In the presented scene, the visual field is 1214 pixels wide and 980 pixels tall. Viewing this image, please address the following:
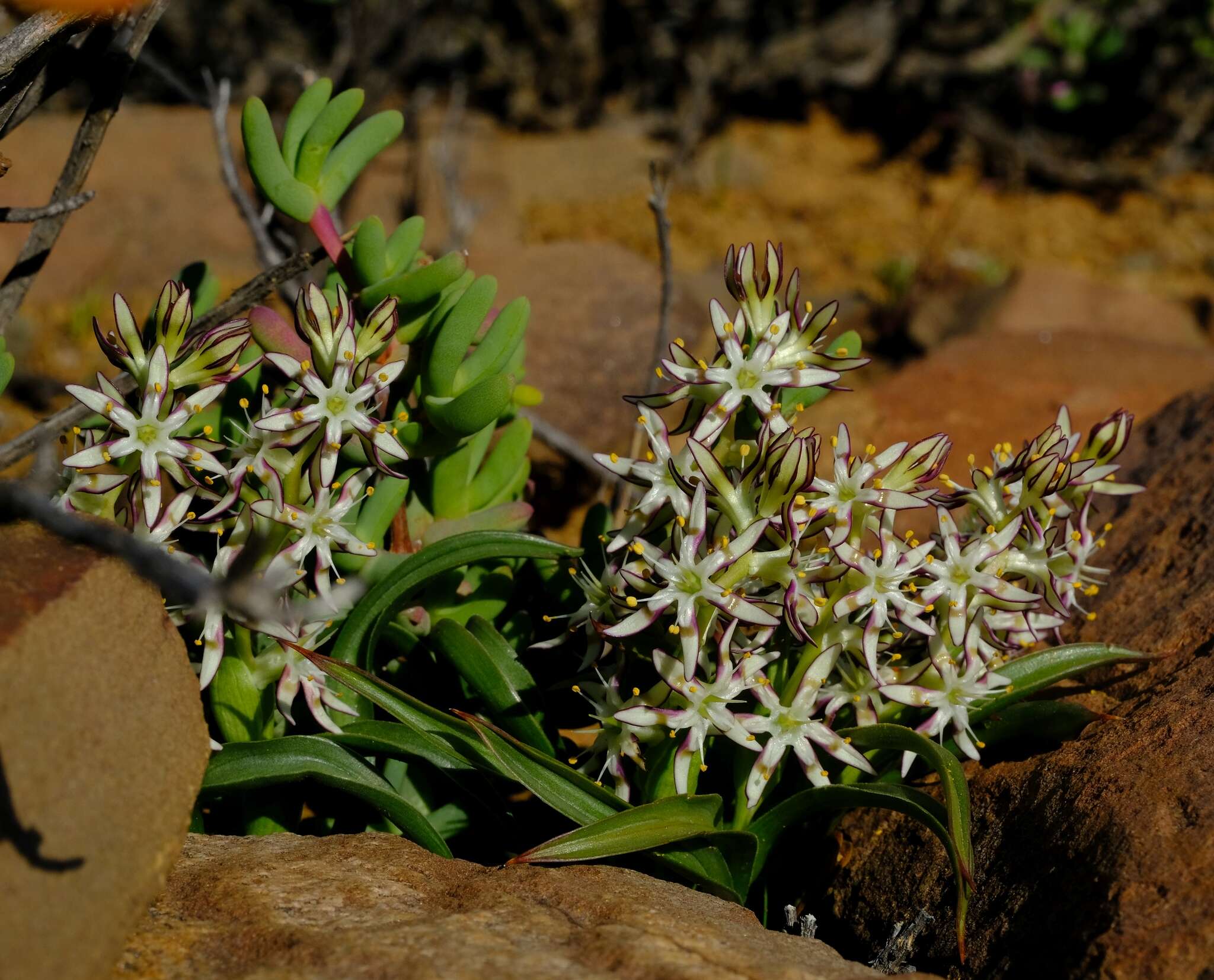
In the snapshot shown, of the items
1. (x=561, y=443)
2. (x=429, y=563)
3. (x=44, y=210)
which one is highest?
(x=44, y=210)

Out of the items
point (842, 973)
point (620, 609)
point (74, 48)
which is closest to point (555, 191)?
point (74, 48)

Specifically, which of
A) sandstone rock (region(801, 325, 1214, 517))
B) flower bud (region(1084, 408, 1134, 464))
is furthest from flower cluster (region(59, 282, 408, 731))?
sandstone rock (region(801, 325, 1214, 517))

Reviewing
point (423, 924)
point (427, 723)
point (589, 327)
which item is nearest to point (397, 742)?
point (427, 723)

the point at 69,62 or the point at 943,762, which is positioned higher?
the point at 69,62

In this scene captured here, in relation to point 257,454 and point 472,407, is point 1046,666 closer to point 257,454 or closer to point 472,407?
point 472,407

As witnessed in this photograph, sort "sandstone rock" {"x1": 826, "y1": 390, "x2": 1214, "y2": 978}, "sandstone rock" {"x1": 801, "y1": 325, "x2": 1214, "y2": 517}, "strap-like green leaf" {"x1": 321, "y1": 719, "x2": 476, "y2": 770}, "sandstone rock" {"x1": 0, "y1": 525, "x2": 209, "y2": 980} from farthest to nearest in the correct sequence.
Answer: "sandstone rock" {"x1": 801, "y1": 325, "x2": 1214, "y2": 517}, "strap-like green leaf" {"x1": 321, "y1": 719, "x2": 476, "y2": 770}, "sandstone rock" {"x1": 826, "y1": 390, "x2": 1214, "y2": 978}, "sandstone rock" {"x1": 0, "y1": 525, "x2": 209, "y2": 980}

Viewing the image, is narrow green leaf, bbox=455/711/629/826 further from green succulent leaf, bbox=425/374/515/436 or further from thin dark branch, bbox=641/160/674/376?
thin dark branch, bbox=641/160/674/376
